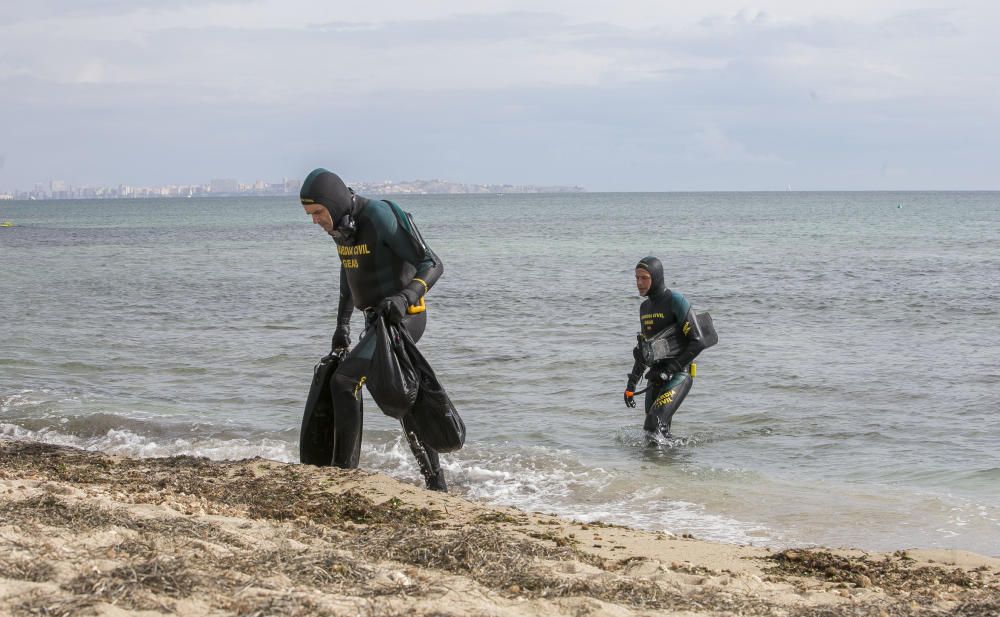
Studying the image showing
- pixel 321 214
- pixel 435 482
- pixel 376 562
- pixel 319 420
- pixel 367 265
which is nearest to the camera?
pixel 376 562

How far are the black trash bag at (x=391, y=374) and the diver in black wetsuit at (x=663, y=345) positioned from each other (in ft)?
10.4

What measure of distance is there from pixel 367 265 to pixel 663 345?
343 centimetres

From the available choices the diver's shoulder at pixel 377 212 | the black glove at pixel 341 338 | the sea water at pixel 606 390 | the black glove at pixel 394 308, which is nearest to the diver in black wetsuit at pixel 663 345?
the sea water at pixel 606 390

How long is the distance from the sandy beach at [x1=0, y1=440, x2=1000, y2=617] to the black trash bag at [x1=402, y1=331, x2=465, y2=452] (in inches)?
13.6

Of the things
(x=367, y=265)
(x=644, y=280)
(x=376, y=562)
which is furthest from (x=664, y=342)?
(x=376, y=562)

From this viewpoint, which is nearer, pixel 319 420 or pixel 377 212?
pixel 377 212

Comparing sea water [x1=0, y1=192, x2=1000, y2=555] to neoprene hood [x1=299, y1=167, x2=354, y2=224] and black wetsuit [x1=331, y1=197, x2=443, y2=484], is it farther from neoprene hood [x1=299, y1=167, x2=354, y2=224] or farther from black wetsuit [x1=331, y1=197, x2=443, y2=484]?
neoprene hood [x1=299, y1=167, x2=354, y2=224]

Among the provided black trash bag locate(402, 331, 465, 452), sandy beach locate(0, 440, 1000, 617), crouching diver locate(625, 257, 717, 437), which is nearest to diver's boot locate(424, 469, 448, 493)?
sandy beach locate(0, 440, 1000, 617)

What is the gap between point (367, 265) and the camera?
630 cm

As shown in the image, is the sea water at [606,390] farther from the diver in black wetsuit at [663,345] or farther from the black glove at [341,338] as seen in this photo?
the black glove at [341,338]

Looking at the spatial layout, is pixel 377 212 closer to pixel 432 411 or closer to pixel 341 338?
pixel 341 338

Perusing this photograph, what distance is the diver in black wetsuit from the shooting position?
29.2 ft

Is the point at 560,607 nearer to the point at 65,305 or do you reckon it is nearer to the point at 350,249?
the point at 350,249

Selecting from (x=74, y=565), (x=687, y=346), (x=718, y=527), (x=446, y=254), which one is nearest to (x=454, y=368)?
(x=687, y=346)
